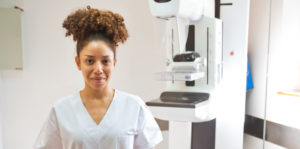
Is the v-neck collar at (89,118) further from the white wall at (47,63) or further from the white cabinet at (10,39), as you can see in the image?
the white cabinet at (10,39)

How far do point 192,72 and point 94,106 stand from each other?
58cm

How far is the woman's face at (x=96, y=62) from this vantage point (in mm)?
906

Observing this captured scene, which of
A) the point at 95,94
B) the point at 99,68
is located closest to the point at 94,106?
the point at 95,94

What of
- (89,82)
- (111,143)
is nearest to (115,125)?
(111,143)

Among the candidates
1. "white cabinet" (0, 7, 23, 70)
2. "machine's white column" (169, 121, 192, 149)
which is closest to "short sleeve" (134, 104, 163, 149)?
"machine's white column" (169, 121, 192, 149)

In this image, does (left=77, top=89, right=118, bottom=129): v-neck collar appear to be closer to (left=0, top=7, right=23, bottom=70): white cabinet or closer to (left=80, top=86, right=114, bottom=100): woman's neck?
(left=80, top=86, right=114, bottom=100): woman's neck

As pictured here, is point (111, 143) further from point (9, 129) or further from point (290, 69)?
point (9, 129)

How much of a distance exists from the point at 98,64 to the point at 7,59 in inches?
64.4

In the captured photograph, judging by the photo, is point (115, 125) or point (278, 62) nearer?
point (115, 125)

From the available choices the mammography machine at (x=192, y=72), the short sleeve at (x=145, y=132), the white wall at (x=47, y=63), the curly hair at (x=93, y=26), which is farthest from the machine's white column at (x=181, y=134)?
the white wall at (x=47, y=63)

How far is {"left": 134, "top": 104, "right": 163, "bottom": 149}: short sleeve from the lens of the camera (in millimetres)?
1011

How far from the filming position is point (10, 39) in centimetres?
216

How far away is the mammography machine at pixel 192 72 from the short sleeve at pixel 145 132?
0.90ft

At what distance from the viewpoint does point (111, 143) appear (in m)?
0.92
